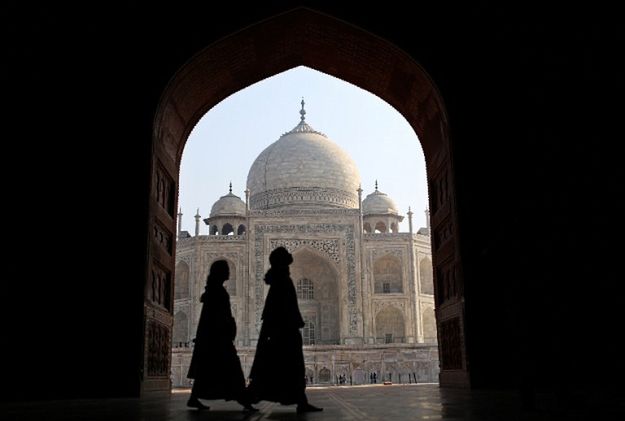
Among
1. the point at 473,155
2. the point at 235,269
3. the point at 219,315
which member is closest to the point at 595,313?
the point at 473,155

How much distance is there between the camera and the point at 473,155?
21.2 feet

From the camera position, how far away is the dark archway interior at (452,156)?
5.80 m

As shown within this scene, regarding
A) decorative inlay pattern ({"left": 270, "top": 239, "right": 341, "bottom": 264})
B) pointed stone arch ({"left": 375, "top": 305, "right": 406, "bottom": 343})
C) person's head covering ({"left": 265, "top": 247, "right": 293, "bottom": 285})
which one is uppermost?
decorative inlay pattern ({"left": 270, "top": 239, "right": 341, "bottom": 264})

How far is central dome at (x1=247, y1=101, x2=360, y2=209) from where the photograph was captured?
1198 inches

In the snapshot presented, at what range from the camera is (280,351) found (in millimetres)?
3963

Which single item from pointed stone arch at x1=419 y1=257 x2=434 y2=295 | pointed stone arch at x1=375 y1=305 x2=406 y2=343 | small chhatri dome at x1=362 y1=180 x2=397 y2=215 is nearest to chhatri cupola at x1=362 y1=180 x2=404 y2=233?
small chhatri dome at x1=362 y1=180 x2=397 y2=215

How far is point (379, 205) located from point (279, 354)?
29000mm

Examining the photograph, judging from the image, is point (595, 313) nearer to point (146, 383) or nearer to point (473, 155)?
point (473, 155)

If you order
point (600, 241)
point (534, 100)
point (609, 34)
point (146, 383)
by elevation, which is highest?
point (609, 34)

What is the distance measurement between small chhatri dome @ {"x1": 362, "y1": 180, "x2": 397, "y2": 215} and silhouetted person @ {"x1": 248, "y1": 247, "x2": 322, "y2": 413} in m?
28.6

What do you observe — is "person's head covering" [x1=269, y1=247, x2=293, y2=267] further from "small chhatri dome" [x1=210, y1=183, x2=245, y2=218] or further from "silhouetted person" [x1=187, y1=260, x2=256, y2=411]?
"small chhatri dome" [x1=210, y1=183, x2=245, y2=218]

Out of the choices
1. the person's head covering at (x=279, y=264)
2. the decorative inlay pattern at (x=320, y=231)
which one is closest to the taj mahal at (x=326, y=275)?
the decorative inlay pattern at (x=320, y=231)

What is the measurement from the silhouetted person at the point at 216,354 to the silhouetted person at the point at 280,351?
0.28 meters

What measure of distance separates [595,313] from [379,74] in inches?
144
